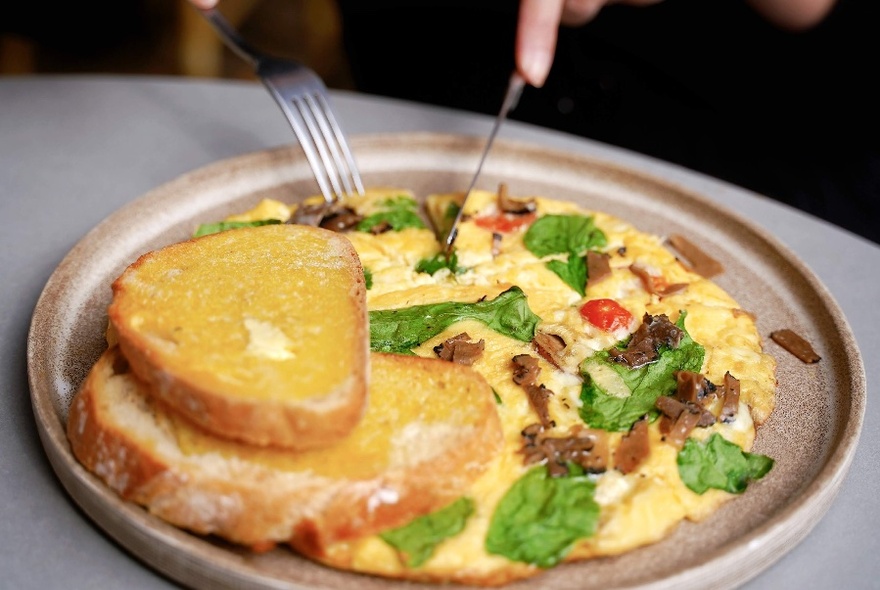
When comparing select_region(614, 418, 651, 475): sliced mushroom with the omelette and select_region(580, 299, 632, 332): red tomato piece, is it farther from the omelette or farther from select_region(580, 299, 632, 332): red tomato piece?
select_region(580, 299, 632, 332): red tomato piece

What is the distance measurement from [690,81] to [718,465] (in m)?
3.99

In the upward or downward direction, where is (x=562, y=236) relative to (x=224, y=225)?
upward

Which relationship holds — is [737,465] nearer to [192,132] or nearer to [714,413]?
[714,413]

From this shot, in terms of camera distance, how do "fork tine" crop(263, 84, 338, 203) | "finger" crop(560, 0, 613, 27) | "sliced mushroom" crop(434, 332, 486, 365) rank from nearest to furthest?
"sliced mushroom" crop(434, 332, 486, 365) → "fork tine" crop(263, 84, 338, 203) → "finger" crop(560, 0, 613, 27)

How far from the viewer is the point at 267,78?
3932mm

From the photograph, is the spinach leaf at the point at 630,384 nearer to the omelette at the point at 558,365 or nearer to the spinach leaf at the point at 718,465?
the omelette at the point at 558,365

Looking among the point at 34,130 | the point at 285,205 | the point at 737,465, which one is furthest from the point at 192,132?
the point at 737,465

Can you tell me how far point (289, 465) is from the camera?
2250 millimetres

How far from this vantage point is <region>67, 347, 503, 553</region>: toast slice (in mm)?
2207

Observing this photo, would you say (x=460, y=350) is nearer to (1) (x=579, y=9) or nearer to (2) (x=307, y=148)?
(2) (x=307, y=148)

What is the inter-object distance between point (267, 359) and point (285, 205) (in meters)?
1.49

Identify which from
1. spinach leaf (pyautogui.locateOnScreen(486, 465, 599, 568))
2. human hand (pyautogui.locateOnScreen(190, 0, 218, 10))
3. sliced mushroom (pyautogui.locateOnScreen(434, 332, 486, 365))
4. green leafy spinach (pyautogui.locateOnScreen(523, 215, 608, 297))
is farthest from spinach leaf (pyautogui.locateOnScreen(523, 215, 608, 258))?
human hand (pyautogui.locateOnScreen(190, 0, 218, 10))

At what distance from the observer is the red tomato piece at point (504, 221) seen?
361 centimetres

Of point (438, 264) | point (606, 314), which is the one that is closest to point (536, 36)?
point (438, 264)
